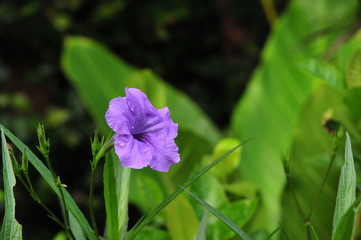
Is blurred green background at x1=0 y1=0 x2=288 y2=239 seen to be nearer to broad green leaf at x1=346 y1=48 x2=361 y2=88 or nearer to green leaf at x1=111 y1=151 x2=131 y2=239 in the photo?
broad green leaf at x1=346 y1=48 x2=361 y2=88

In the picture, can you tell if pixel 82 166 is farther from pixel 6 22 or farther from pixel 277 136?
pixel 277 136

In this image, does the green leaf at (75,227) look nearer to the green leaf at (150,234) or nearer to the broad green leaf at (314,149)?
the green leaf at (150,234)

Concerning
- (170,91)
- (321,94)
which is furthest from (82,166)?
(321,94)

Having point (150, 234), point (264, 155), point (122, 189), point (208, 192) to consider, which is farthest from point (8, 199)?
point (264, 155)

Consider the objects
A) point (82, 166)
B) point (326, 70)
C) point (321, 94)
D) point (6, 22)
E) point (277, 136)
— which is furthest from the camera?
point (82, 166)

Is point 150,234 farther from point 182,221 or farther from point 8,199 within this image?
point 8,199

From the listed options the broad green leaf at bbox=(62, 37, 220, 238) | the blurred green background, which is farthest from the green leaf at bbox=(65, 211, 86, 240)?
the blurred green background
